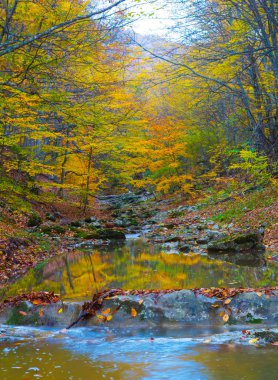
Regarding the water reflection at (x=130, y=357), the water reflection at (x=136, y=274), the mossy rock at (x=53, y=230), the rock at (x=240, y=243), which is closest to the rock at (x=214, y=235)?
the rock at (x=240, y=243)

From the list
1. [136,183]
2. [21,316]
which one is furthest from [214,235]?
[136,183]

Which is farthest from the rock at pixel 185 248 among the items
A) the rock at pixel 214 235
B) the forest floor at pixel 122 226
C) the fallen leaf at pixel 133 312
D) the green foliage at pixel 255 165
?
the fallen leaf at pixel 133 312

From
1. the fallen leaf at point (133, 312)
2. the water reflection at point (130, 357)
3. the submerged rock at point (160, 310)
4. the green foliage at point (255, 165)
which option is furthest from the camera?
the green foliage at point (255, 165)

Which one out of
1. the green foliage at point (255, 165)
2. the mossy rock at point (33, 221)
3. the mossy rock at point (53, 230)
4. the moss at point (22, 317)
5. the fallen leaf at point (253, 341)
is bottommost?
the moss at point (22, 317)

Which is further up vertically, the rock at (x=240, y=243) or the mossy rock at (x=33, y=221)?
the mossy rock at (x=33, y=221)

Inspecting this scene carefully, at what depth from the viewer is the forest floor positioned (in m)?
9.80

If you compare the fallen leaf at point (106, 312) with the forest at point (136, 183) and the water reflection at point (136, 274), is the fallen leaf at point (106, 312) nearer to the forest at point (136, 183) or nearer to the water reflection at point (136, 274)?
the forest at point (136, 183)

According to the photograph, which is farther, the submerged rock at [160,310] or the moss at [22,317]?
the moss at [22,317]

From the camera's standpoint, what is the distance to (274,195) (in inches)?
525

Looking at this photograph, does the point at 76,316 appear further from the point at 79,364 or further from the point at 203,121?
the point at 203,121

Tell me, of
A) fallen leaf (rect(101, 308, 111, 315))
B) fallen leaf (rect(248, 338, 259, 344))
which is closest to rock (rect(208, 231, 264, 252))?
fallen leaf (rect(101, 308, 111, 315))

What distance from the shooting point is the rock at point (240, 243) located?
403 inches

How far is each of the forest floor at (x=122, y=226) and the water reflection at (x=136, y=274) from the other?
2.24ft

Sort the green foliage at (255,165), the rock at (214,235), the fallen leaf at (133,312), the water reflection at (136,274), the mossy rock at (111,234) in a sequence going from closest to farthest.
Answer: the fallen leaf at (133,312) → the water reflection at (136,274) → the green foliage at (255,165) → the rock at (214,235) → the mossy rock at (111,234)
